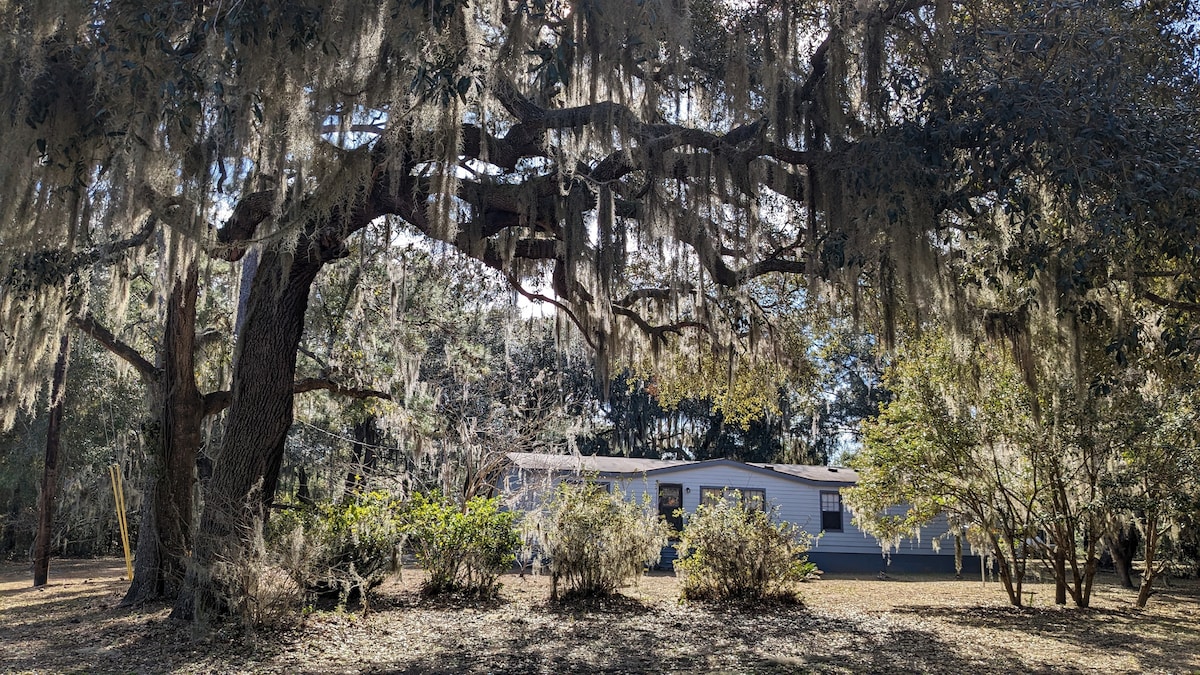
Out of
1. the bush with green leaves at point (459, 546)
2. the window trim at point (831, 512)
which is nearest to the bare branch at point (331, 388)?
the bush with green leaves at point (459, 546)

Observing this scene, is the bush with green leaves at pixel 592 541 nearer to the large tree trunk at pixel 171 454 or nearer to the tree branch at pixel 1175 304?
the large tree trunk at pixel 171 454

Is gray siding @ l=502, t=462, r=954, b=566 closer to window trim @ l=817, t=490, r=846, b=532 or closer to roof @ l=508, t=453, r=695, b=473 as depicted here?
window trim @ l=817, t=490, r=846, b=532

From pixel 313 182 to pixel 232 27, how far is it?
6.13 ft

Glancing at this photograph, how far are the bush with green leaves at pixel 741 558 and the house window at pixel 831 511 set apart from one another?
34.5 feet

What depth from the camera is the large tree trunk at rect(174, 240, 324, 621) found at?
7436 mm

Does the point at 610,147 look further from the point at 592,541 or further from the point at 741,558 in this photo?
the point at 741,558

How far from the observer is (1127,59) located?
5.63m

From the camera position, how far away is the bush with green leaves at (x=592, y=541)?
33.3 ft

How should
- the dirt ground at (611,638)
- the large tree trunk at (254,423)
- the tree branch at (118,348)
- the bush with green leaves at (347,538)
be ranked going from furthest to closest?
the tree branch at (118,348) → the bush with green leaves at (347,538) → the large tree trunk at (254,423) → the dirt ground at (611,638)

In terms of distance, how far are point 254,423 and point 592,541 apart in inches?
162

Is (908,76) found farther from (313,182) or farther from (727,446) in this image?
(727,446)

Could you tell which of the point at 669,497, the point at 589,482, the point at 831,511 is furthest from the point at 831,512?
the point at 589,482

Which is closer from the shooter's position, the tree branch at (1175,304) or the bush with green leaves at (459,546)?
the tree branch at (1175,304)

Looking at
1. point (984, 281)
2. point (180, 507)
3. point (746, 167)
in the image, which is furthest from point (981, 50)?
point (180, 507)
